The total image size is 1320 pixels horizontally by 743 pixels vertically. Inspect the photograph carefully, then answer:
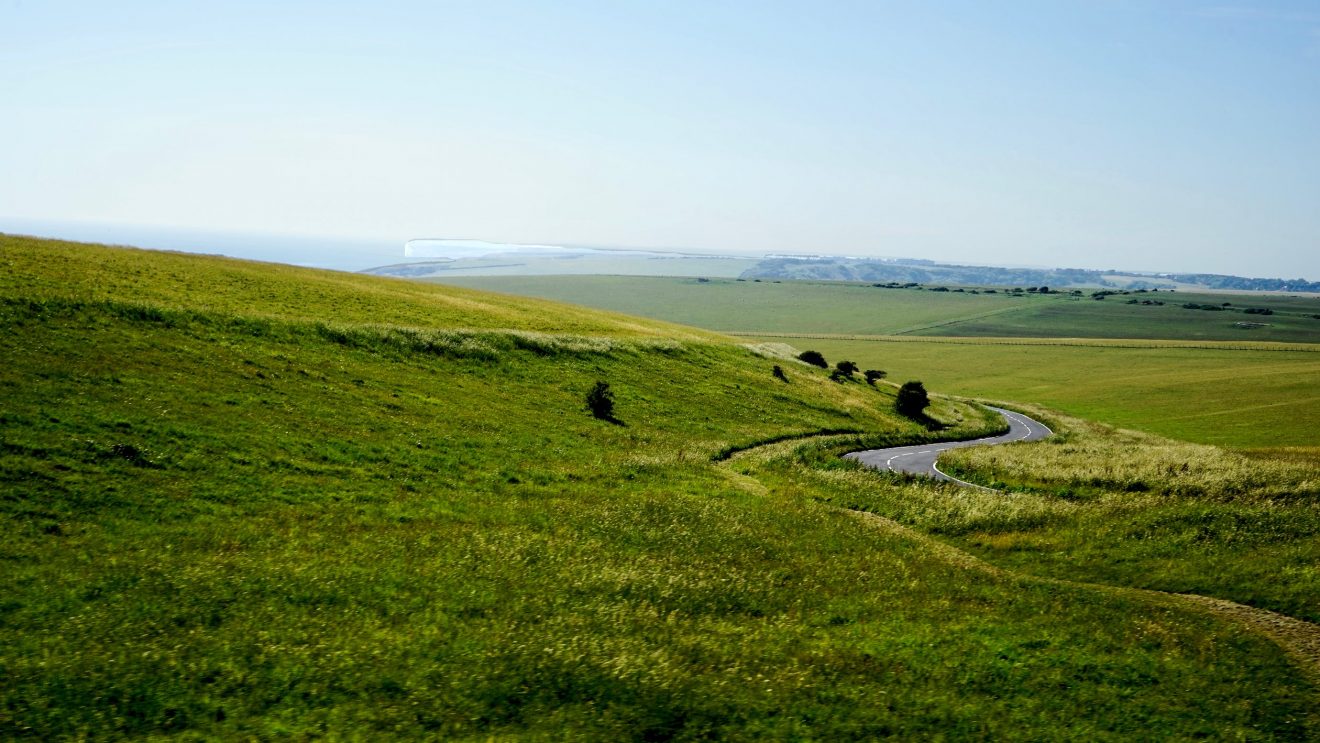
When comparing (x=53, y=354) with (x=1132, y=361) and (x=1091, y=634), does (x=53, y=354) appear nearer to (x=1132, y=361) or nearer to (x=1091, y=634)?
(x=1091, y=634)

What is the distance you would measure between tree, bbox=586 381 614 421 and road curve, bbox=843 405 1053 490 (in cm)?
1476

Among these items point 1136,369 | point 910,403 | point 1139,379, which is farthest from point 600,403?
point 1136,369

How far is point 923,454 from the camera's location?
5375 centimetres

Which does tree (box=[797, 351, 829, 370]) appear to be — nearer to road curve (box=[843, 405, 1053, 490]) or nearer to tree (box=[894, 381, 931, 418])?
tree (box=[894, 381, 931, 418])

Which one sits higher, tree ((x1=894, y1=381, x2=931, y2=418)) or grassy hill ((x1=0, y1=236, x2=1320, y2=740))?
grassy hill ((x1=0, y1=236, x2=1320, y2=740))

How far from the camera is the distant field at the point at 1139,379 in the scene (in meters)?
73.9

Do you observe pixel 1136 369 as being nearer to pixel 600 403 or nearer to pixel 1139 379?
pixel 1139 379

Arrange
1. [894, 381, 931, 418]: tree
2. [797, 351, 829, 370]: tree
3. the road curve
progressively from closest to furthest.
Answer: the road curve < [894, 381, 931, 418]: tree < [797, 351, 829, 370]: tree

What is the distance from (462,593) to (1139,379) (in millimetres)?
113417

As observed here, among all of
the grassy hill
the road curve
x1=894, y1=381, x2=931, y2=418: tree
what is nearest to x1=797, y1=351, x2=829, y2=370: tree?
x1=894, y1=381, x2=931, y2=418: tree

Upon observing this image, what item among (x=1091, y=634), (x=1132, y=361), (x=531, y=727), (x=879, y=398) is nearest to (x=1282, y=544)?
(x=1091, y=634)

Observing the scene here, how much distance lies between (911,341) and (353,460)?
150390 millimetres

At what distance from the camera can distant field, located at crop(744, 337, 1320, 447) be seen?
2908 inches

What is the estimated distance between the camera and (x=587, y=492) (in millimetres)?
31938
